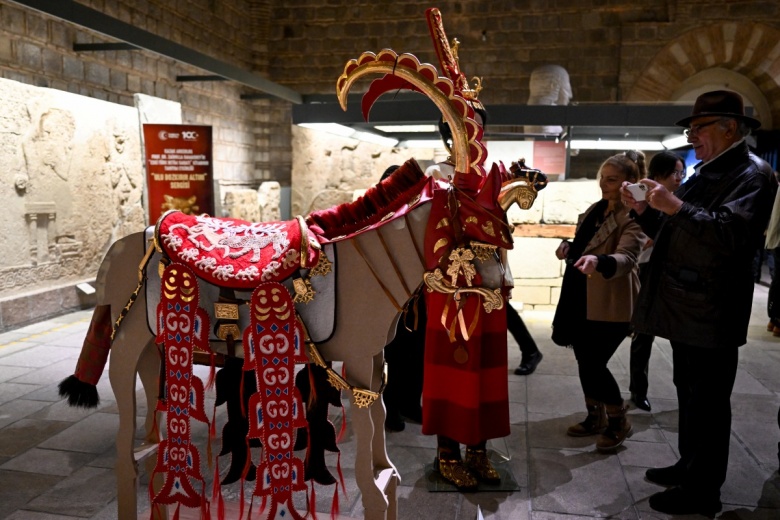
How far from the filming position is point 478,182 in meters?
1.72

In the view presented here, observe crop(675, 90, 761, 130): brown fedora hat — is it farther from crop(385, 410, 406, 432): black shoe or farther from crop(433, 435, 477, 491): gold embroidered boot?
crop(385, 410, 406, 432): black shoe

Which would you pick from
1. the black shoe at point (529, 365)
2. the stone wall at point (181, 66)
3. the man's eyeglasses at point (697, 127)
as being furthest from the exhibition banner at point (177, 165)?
the man's eyeglasses at point (697, 127)

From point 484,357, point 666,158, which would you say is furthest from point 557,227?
point 484,357

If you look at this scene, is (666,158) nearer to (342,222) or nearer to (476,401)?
(476,401)

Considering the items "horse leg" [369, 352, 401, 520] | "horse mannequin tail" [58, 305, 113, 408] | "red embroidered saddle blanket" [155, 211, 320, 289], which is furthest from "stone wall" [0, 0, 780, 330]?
"horse leg" [369, 352, 401, 520]

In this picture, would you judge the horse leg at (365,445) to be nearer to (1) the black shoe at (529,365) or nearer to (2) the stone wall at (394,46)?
(1) the black shoe at (529,365)

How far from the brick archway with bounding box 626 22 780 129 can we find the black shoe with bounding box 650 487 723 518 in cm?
940

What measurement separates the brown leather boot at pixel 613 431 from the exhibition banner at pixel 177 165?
4.14 meters

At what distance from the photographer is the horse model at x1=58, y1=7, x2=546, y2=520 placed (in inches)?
67.4

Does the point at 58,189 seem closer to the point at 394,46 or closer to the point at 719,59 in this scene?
the point at 394,46

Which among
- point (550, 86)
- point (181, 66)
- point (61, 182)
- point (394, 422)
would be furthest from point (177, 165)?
point (550, 86)

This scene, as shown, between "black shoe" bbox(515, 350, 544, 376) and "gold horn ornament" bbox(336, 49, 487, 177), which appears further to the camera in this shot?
"black shoe" bbox(515, 350, 544, 376)

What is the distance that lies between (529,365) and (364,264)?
3014 millimetres

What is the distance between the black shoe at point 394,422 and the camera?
3.40m
